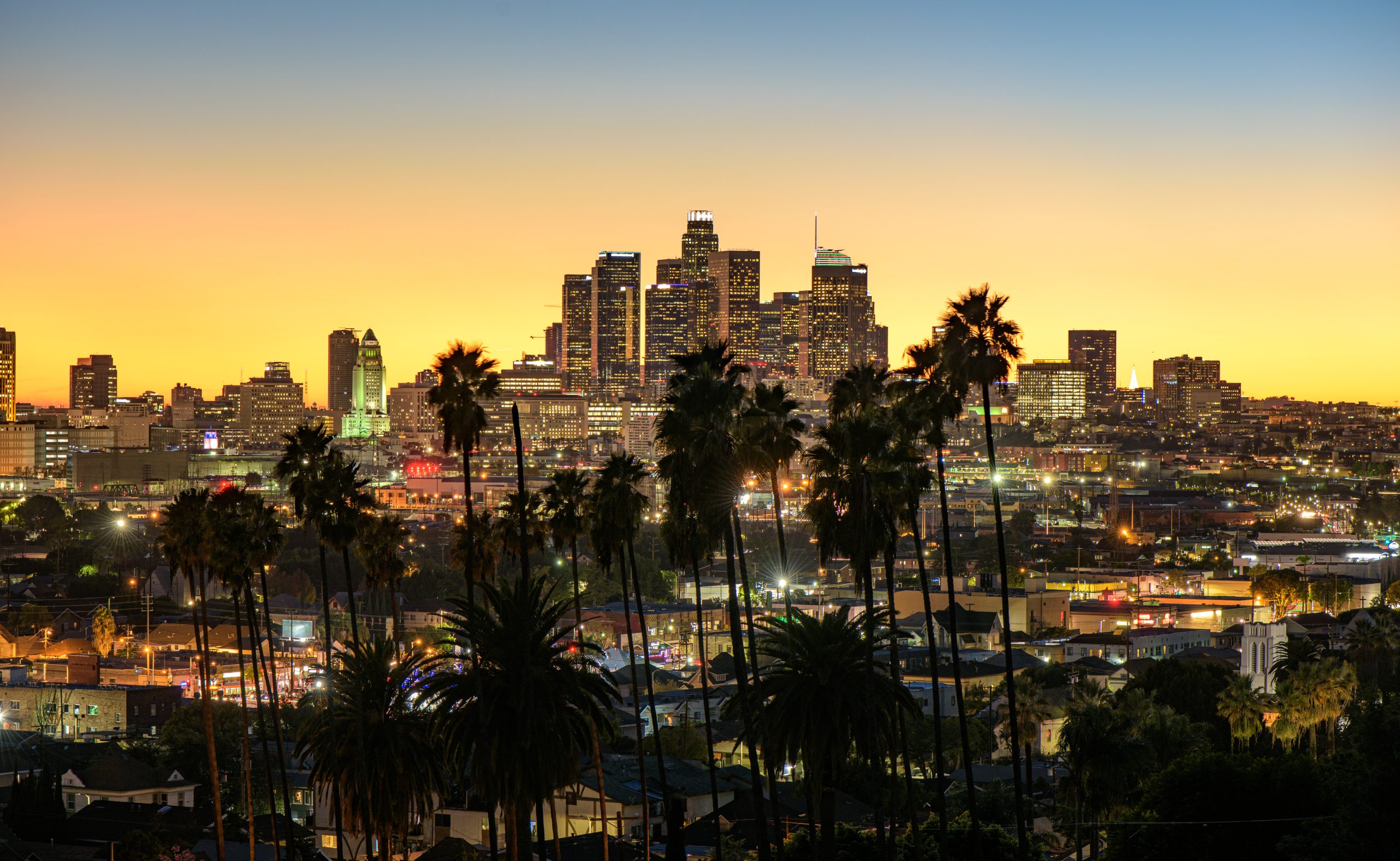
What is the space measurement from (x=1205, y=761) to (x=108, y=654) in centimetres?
9110

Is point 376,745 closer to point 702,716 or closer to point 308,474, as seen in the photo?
point 308,474

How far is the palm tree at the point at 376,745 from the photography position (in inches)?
1442

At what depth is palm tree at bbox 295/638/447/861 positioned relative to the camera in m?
36.6

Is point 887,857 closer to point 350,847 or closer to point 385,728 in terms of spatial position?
point 385,728

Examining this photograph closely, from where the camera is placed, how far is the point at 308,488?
4203 cm

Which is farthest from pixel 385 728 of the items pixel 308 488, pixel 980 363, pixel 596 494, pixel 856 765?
pixel 856 765

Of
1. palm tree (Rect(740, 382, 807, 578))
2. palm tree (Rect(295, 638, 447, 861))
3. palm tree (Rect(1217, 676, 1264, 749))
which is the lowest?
palm tree (Rect(1217, 676, 1264, 749))

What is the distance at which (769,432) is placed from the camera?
37406 millimetres

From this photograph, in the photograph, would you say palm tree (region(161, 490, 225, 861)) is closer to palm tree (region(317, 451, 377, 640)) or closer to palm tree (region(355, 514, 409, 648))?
palm tree (region(355, 514, 409, 648))

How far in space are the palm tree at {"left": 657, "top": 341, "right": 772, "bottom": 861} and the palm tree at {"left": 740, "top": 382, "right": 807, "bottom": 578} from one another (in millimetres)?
302

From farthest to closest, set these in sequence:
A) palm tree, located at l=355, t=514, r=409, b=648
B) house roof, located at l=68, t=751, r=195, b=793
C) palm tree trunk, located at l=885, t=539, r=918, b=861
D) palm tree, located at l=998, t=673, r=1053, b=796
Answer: house roof, located at l=68, t=751, r=195, b=793
palm tree, located at l=998, t=673, r=1053, b=796
palm tree, located at l=355, t=514, r=409, b=648
palm tree trunk, located at l=885, t=539, r=918, b=861

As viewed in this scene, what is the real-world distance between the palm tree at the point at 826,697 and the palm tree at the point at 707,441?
2.57ft

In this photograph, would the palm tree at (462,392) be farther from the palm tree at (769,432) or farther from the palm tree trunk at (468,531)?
the palm tree at (769,432)

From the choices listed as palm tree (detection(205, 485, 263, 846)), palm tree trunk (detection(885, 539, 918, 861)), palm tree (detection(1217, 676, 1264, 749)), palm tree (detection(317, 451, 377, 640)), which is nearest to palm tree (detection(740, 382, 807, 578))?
palm tree trunk (detection(885, 539, 918, 861))
